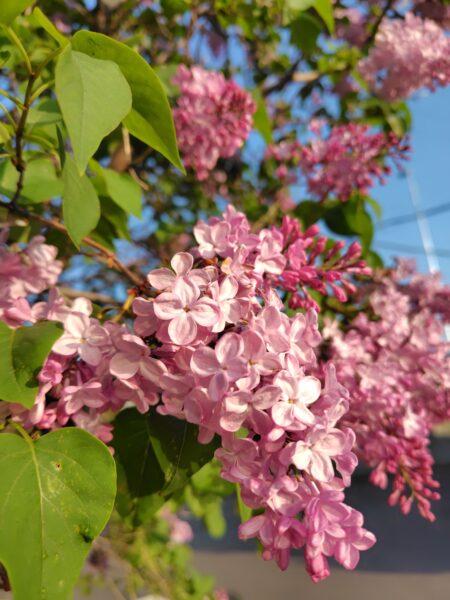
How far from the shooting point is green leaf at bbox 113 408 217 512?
0.61 m

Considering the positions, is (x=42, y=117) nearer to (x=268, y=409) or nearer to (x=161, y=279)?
(x=161, y=279)

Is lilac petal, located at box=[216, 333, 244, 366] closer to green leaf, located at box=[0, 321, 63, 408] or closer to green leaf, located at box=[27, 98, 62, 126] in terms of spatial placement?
green leaf, located at box=[0, 321, 63, 408]

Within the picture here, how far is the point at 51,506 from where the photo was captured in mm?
460

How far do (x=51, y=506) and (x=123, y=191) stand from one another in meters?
0.59

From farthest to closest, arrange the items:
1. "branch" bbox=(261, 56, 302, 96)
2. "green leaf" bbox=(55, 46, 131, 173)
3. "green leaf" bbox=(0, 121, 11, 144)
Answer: "branch" bbox=(261, 56, 302, 96), "green leaf" bbox=(0, 121, 11, 144), "green leaf" bbox=(55, 46, 131, 173)

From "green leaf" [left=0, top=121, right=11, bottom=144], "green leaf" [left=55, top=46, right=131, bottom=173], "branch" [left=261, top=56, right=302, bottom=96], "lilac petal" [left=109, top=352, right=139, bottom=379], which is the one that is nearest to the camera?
"green leaf" [left=55, top=46, right=131, bottom=173]

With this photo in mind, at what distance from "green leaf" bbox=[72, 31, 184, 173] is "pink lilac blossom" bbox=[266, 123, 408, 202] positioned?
779mm

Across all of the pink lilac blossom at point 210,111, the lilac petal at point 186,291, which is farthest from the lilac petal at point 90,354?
the pink lilac blossom at point 210,111

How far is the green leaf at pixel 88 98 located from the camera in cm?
42

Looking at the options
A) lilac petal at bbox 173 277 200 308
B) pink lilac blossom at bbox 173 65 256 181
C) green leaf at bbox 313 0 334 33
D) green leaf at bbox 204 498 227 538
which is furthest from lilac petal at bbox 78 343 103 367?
green leaf at bbox 204 498 227 538

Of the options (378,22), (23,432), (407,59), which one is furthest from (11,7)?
(378,22)

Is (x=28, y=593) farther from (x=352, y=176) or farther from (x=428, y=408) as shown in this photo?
(x=352, y=176)

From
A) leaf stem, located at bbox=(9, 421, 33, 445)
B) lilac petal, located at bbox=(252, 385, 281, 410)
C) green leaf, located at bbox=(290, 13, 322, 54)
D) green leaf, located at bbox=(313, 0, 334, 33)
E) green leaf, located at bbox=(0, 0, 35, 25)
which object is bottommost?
leaf stem, located at bbox=(9, 421, 33, 445)

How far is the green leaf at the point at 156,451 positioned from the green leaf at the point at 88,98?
301mm
